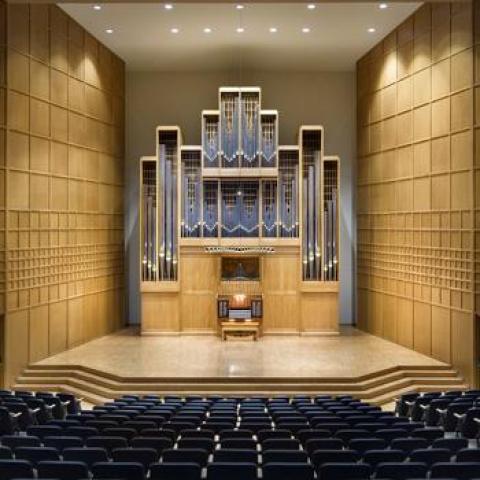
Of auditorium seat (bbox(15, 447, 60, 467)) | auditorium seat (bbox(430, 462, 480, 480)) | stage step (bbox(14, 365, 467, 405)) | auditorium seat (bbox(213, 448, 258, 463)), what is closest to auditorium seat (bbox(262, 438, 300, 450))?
auditorium seat (bbox(213, 448, 258, 463))

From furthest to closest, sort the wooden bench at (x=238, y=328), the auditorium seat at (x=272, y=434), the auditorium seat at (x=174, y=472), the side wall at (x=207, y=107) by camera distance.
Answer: the side wall at (x=207, y=107) → the wooden bench at (x=238, y=328) → the auditorium seat at (x=272, y=434) → the auditorium seat at (x=174, y=472)

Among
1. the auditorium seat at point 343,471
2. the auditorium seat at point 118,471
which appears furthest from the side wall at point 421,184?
the auditorium seat at point 118,471

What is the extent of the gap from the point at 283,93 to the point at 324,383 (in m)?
10.0

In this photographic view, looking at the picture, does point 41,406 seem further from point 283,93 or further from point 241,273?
point 283,93

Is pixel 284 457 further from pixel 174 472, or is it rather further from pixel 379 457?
pixel 174 472

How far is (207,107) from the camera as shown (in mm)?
20938

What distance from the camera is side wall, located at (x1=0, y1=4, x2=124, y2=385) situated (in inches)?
547

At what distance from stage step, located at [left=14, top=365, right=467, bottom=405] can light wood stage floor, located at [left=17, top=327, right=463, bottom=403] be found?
0.02 metres

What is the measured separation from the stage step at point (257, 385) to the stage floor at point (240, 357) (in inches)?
5.6

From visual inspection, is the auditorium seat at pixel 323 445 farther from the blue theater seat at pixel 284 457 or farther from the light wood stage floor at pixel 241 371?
the light wood stage floor at pixel 241 371

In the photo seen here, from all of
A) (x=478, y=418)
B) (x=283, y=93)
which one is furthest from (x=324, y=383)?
(x=283, y=93)

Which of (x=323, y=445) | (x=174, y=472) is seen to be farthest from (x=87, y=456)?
(x=323, y=445)

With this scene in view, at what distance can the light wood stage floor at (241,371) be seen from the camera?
13.3 metres

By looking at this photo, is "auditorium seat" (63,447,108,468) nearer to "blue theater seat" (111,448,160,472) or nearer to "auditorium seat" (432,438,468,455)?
"blue theater seat" (111,448,160,472)
